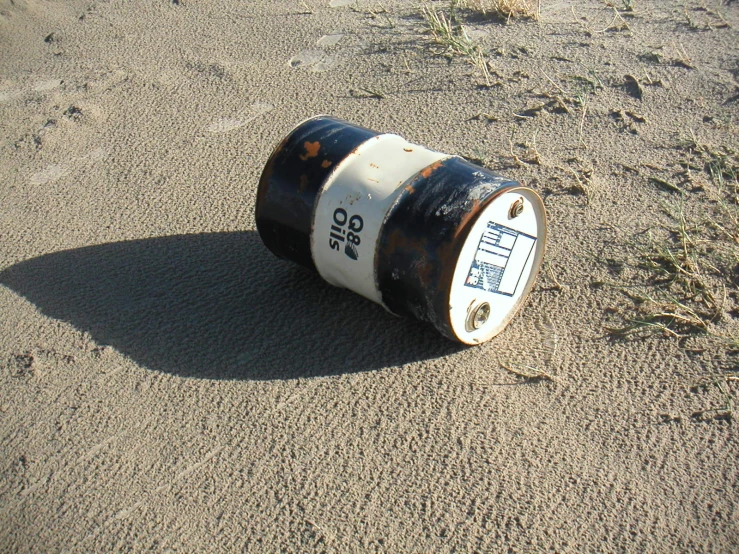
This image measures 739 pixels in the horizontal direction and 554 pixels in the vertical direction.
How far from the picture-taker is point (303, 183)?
2557 millimetres

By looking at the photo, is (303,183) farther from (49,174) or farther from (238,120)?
(49,174)

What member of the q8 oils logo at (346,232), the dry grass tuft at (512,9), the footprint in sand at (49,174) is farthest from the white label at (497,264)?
the dry grass tuft at (512,9)

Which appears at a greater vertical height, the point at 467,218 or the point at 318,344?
the point at 467,218

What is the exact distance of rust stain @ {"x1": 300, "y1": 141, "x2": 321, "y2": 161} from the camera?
8.45 feet

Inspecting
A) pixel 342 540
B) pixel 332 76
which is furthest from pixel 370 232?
pixel 332 76

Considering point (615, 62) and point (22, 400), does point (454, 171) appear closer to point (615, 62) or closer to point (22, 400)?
point (22, 400)

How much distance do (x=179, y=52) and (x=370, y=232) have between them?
103 inches

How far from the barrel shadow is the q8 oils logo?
0.33 m

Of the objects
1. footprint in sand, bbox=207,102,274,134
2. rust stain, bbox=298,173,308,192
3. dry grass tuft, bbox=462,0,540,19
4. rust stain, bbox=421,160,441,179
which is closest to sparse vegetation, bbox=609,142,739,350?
rust stain, bbox=421,160,441,179

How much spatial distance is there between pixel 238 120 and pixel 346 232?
1.67 m

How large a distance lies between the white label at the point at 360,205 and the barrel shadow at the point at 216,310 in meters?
0.20

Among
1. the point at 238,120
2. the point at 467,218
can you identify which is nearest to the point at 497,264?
the point at 467,218

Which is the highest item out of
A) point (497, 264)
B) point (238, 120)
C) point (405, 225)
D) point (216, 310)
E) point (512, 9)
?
point (512, 9)

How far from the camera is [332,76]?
13.8 ft
